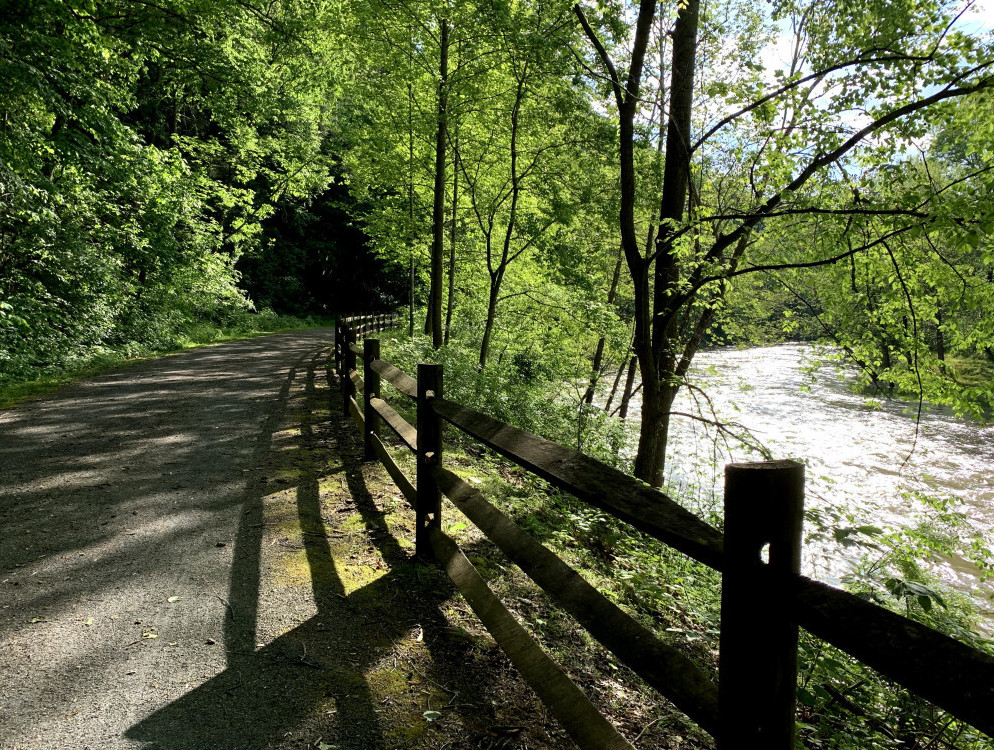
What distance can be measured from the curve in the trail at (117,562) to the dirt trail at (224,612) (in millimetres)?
13

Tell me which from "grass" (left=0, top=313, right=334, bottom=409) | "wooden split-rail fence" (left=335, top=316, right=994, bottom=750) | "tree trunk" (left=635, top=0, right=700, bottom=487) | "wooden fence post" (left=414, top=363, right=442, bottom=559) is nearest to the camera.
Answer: "wooden split-rail fence" (left=335, top=316, right=994, bottom=750)

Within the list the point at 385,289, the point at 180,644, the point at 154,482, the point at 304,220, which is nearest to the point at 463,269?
the point at 154,482

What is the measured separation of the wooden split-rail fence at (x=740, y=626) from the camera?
1063 millimetres

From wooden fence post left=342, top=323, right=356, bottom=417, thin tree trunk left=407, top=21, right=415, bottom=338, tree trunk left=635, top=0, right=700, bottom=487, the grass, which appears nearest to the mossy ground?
wooden fence post left=342, top=323, right=356, bottom=417

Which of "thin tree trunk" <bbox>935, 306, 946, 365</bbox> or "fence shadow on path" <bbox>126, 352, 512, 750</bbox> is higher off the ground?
"thin tree trunk" <bbox>935, 306, 946, 365</bbox>

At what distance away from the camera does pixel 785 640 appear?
4.46 ft

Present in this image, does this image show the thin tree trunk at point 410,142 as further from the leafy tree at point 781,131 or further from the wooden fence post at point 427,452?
the wooden fence post at point 427,452

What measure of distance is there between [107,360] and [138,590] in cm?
1090

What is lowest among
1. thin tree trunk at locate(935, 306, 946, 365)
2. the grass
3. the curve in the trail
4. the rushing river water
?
the rushing river water

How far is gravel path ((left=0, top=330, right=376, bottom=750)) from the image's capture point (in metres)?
2.50

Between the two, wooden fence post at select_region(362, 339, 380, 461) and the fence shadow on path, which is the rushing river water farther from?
the fence shadow on path

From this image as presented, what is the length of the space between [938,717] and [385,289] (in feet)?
129

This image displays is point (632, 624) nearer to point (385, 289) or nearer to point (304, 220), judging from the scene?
point (304, 220)

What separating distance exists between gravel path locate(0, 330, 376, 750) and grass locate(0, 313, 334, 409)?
2.02 meters
